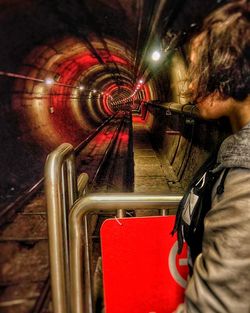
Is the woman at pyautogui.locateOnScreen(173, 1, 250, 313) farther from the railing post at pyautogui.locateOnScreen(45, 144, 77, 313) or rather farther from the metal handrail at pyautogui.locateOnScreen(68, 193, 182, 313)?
the railing post at pyautogui.locateOnScreen(45, 144, 77, 313)

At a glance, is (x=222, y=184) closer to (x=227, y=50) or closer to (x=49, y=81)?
(x=227, y=50)

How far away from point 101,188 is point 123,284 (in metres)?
7.41

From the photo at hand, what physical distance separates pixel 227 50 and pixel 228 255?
2.48ft

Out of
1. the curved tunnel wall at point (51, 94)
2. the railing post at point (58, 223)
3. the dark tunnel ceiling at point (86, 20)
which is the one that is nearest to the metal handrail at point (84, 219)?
the railing post at point (58, 223)

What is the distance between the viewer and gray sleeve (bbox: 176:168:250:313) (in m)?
0.96

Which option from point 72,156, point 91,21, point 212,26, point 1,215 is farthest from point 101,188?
point 212,26

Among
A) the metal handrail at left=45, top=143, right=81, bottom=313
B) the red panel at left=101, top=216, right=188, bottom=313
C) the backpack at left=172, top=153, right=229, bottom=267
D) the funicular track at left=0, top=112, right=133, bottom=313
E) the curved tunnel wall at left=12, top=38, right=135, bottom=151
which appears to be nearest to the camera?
the backpack at left=172, top=153, right=229, bottom=267

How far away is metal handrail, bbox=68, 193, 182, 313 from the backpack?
20 cm

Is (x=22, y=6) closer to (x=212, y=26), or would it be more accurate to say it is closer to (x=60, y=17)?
(x=60, y=17)

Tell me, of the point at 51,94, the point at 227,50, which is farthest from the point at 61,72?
the point at 227,50

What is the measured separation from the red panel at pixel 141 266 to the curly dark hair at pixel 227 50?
76 cm

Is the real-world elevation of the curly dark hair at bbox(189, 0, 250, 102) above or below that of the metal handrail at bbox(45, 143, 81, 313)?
above

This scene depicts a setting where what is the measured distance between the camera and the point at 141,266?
Result: 1598mm

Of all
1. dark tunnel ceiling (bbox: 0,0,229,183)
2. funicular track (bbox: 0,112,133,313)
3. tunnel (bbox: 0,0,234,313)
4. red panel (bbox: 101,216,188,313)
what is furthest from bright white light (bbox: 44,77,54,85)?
red panel (bbox: 101,216,188,313)
